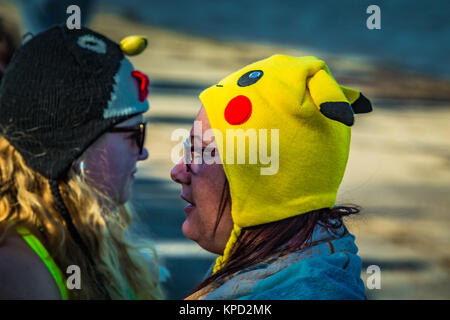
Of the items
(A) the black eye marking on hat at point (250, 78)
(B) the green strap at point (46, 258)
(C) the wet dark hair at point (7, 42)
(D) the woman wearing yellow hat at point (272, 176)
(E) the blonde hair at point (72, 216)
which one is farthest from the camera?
(C) the wet dark hair at point (7, 42)

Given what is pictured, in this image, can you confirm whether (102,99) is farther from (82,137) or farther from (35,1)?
(35,1)

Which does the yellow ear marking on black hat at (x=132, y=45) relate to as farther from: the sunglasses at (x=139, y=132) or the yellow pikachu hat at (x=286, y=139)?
the yellow pikachu hat at (x=286, y=139)

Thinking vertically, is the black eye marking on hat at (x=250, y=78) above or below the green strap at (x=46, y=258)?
above

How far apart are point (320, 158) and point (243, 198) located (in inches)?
12.3

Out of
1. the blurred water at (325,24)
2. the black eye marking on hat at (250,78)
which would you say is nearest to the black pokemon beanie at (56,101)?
the black eye marking on hat at (250,78)

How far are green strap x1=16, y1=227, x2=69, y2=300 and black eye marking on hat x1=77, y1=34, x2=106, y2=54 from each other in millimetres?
910

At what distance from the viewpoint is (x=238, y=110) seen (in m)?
1.90

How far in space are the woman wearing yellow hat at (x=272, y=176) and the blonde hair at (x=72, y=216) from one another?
2.32 feet

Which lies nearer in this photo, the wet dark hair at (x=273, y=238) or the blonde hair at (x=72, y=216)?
the wet dark hair at (x=273, y=238)

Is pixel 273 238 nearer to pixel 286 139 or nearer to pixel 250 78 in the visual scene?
pixel 286 139

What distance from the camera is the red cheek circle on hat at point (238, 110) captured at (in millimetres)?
1887

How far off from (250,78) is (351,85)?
6671 mm

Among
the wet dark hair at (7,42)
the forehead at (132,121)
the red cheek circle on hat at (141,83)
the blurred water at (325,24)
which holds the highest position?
the blurred water at (325,24)

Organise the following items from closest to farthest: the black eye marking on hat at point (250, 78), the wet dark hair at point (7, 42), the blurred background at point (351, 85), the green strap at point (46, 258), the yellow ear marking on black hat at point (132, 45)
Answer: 1. the black eye marking on hat at point (250, 78)
2. the green strap at point (46, 258)
3. the yellow ear marking on black hat at point (132, 45)
4. the wet dark hair at point (7, 42)
5. the blurred background at point (351, 85)
